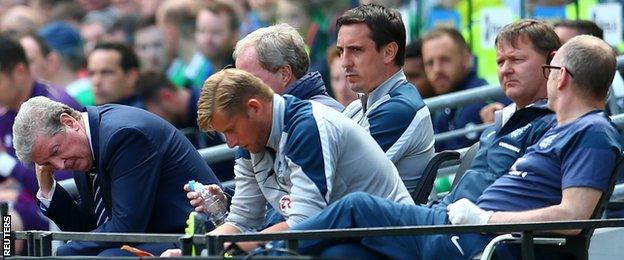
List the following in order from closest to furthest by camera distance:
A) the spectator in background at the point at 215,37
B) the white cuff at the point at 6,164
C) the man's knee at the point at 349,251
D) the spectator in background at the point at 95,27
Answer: the man's knee at the point at 349,251 → the white cuff at the point at 6,164 → the spectator in background at the point at 215,37 → the spectator in background at the point at 95,27

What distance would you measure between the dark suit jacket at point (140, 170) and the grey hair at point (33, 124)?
19 cm

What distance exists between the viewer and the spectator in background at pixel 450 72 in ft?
34.7

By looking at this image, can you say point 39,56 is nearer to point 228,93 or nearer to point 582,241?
point 228,93

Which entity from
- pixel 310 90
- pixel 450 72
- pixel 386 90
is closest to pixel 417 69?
pixel 450 72

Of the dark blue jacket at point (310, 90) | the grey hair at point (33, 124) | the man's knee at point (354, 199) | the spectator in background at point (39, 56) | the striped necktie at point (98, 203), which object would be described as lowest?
the striped necktie at point (98, 203)

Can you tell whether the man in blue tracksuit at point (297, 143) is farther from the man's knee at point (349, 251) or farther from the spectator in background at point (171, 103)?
the spectator in background at point (171, 103)

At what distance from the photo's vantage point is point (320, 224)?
6.11m

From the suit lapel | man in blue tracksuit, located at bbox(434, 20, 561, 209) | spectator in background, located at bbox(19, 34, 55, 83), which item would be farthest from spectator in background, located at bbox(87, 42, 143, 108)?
man in blue tracksuit, located at bbox(434, 20, 561, 209)

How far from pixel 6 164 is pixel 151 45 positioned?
13.8 ft

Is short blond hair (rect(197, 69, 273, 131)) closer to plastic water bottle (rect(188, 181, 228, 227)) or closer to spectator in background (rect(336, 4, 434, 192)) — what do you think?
plastic water bottle (rect(188, 181, 228, 227))

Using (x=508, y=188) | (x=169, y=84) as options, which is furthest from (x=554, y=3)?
(x=508, y=188)

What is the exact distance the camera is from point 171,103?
1229 cm

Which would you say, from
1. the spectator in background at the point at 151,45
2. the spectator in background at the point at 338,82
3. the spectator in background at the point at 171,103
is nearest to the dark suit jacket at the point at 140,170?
the spectator in background at the point at 338,82

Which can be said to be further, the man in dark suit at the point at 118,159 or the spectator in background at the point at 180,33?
the spectator in background at the point at 180,33
